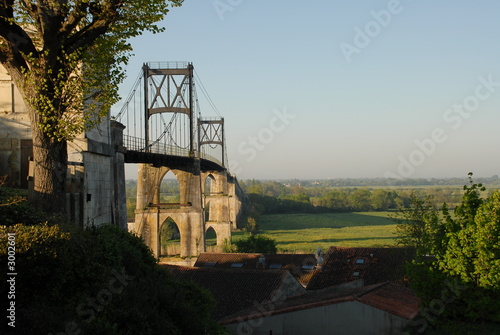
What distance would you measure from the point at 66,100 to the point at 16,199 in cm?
198

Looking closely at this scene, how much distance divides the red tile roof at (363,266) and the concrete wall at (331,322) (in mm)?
7296

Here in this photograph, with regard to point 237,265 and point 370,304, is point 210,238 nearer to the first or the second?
point 237,265

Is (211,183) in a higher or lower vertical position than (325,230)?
higher

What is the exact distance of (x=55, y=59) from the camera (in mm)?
9539

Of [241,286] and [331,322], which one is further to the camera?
[241,286]

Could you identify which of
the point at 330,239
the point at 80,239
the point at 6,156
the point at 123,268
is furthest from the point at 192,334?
the point at 330,239

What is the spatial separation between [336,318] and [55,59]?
10204mm

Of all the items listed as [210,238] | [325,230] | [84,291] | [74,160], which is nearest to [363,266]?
[74,160]

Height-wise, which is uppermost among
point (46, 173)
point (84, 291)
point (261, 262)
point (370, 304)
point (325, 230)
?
point (46, 173)

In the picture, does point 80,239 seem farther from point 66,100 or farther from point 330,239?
point 330,239

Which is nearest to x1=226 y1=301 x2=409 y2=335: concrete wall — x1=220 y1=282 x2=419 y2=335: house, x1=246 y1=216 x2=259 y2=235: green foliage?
x1=220 y1=282 x2=419 y2=335: house

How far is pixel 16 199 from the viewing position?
31.3 feet

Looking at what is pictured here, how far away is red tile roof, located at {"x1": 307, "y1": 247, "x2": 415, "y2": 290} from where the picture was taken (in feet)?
75.4

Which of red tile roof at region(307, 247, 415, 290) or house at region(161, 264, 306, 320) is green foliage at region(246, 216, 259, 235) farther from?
house at region(161, 264, 306, 320)
